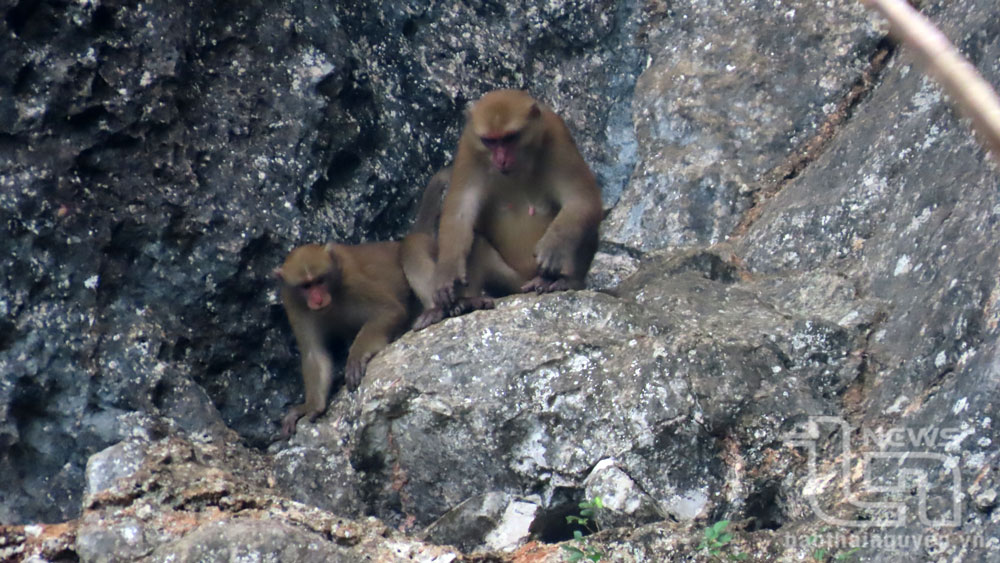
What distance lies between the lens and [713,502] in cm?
386

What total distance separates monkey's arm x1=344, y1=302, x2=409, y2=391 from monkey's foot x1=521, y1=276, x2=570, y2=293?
734 mm

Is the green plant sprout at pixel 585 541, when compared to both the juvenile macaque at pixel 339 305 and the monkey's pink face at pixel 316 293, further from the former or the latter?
the monkey's pink face at pixel 316 293

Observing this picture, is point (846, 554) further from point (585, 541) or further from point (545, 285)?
point (545, 285)

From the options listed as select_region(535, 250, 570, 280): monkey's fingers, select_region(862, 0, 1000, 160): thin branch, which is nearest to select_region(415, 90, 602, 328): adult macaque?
select_region(535, 250, 570, 280): monkey's fingers

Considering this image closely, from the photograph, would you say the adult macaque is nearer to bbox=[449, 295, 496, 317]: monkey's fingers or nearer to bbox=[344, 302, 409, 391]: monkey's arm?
bbox=[449, 295, 496, 317]: monkey's fingers

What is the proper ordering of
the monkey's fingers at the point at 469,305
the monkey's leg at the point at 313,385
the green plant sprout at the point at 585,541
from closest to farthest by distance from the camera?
the green plant sprout at the point at 585,541
the monkey's fingers at the point at 469,305
the monkey's leg at the point at 313,385

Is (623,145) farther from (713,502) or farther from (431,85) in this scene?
(713,502)

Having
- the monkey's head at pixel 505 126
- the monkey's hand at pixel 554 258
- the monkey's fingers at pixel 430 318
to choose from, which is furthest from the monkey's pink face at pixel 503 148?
the monkey's fingers at pixel 430 318

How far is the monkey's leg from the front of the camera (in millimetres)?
5086

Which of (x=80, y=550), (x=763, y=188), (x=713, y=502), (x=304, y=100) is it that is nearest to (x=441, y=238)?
(x=304, y=100)

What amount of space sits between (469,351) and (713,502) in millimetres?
1210

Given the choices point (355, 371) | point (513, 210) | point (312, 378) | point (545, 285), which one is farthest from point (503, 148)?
point (312, 378)

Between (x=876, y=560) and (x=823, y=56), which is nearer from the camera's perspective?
(x=876, y=560)

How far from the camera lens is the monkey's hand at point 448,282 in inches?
203
